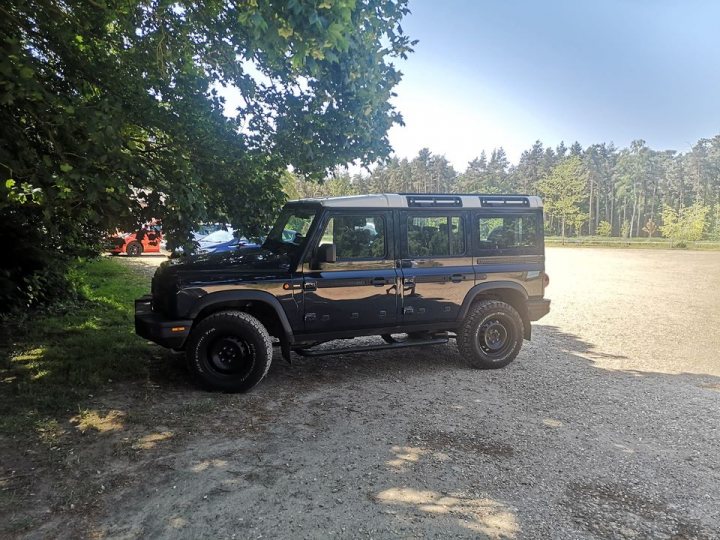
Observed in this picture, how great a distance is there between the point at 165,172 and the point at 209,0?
1.90 metres

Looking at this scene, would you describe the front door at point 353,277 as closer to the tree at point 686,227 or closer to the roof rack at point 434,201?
the roof rack at point 434,201

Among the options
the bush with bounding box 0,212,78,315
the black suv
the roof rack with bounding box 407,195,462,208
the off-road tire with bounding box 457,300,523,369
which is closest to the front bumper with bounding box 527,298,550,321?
the black suv

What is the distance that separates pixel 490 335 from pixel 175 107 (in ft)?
16.6

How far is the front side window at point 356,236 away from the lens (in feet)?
17.7

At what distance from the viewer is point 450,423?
4461 mm

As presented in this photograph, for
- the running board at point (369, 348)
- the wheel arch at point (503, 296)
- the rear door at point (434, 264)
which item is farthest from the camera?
the wheel arch at point (503, 296)

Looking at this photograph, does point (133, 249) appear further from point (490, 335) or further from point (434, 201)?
point (490, 335)

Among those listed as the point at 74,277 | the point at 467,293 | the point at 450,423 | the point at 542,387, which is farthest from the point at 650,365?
the point at 74,277

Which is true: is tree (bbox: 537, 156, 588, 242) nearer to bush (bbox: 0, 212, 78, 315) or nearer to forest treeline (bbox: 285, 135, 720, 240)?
forest treeline (bbox: 285, 135, 720, 240)

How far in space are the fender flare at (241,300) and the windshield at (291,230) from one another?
2.14ft

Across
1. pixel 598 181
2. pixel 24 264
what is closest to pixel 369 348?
pixel 24 264

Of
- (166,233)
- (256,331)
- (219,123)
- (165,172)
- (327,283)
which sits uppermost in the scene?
(219,123)

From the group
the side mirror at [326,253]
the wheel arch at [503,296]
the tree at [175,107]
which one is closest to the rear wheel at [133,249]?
the tree at [175,107]

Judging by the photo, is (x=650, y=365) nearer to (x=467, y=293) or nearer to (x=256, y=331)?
(x=467, y=293)
